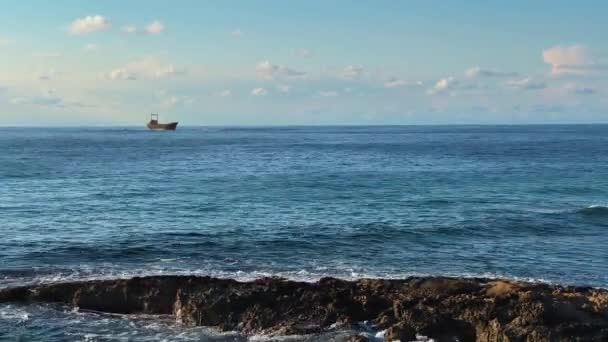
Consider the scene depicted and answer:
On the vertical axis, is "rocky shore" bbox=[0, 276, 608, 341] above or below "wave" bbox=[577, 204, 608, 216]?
below

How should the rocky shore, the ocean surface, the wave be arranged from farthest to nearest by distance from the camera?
the wave → the ocean surface → the rocky shore

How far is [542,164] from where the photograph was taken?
314 ft

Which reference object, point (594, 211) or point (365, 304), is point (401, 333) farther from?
point (594, 211)

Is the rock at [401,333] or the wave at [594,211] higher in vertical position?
the wave at [594,211]

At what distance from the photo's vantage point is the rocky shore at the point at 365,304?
2211 cm

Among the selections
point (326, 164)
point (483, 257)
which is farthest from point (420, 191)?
point (326, 164)

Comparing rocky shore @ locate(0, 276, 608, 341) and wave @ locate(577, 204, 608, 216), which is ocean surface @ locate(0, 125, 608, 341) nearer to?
wave @ locate(577, 204, 608, 216)

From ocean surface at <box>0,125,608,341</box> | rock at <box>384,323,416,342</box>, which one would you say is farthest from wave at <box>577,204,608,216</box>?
rock at <box>384,323,416,342</box>

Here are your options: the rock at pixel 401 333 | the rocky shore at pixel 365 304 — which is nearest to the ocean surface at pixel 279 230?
the rocky shore at pixel 365 304

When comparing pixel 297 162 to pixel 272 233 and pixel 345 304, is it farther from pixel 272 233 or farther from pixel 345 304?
pixel 345 304

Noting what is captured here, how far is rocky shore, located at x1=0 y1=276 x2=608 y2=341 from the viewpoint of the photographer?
2211cm

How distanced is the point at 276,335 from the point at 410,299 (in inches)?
215

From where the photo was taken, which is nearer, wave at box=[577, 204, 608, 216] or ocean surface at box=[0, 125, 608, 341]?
ocean surface at box=[0, 125, 608, 341]

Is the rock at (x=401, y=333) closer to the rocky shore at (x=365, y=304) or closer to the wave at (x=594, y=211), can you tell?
the rocky shore at (x=365, y=304)
